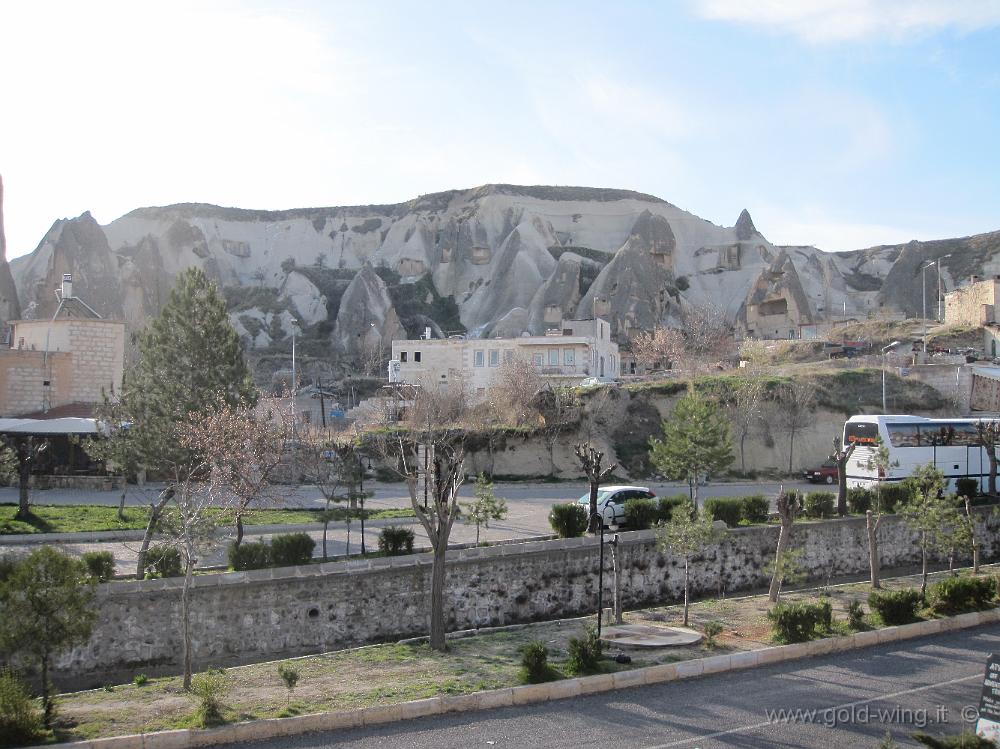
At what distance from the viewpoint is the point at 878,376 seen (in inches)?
1681

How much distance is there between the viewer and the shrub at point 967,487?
27.1 m

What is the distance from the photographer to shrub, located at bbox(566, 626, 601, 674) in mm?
12438

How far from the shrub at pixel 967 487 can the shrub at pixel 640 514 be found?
485 inches

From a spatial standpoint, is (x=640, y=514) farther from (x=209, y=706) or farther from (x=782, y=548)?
(x=209, y=706)

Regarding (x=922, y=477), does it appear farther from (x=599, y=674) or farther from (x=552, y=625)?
(x=599, y=674)

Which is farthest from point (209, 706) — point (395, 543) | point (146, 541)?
point (395, 543)

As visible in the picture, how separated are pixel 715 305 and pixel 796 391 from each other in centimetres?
5585

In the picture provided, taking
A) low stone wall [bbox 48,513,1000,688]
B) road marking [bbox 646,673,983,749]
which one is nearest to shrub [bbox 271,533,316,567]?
low stone wall [bbox 48,513,1000,688]

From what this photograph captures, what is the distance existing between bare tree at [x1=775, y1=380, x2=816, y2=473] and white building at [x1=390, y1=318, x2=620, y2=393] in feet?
48.5

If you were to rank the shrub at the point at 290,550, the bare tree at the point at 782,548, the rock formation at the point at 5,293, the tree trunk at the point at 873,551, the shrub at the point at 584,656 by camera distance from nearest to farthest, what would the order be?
the shrub at the point at 584,656 < the shrub at the point at 290,550 < the bare tree at the point at 782,548 < the tree trunk at the point at 873,551 < the rock formation at the point at 5,293

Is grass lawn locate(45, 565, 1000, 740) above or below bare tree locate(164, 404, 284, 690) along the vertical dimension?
below

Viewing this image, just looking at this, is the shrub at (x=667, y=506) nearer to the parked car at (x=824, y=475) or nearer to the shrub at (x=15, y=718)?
the shrub at (x=15, y=718)

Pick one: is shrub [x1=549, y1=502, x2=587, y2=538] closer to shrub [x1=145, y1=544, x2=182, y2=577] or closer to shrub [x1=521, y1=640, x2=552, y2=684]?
shrub [x1=521, y1=640, x2=552, y2=684]

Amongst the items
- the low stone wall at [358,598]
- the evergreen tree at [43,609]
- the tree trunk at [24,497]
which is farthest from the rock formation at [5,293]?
the evergreen tree at [43,609]
